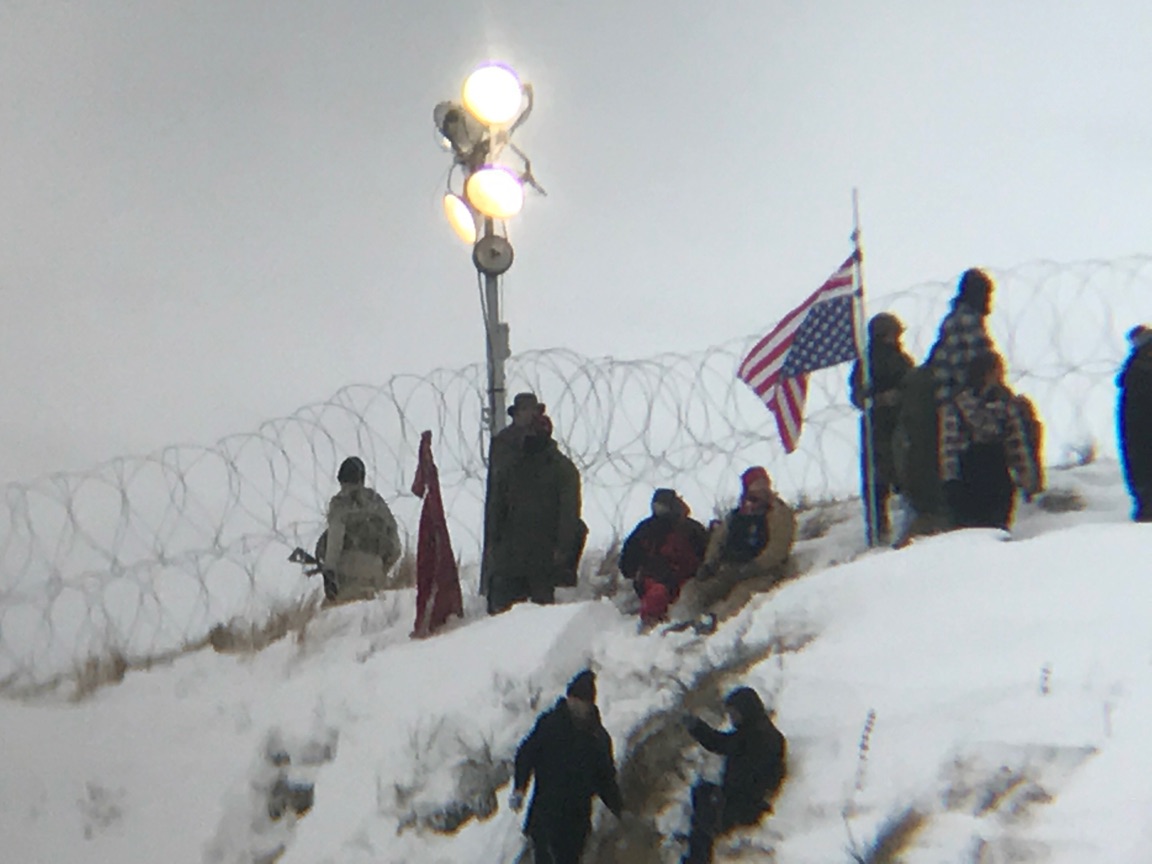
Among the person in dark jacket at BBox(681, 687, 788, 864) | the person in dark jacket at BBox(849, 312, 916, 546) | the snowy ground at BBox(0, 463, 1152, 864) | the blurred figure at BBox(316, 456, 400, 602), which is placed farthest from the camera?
the blurred figure at BBox(316, 456, 400, 602)

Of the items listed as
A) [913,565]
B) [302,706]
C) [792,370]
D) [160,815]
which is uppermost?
[792,370]

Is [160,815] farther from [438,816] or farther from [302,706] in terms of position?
[438,816]

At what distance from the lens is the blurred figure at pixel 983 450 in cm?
526

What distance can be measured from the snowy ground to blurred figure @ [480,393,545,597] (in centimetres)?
41

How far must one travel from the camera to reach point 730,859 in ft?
11.9

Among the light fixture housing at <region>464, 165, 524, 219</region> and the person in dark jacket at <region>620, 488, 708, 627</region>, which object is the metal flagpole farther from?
the light fixture housing at <region>464, 165, 524, 219</region>

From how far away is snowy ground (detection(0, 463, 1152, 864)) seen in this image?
3.30m

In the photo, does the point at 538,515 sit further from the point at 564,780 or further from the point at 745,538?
the point at 564,780

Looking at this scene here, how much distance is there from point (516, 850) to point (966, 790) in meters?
1.43

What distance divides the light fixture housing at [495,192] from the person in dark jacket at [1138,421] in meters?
2.35

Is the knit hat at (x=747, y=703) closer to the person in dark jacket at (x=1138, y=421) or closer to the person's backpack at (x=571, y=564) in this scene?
the person's backpack at (x=571, y=564)

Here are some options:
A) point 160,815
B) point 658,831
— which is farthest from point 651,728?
point 160,815

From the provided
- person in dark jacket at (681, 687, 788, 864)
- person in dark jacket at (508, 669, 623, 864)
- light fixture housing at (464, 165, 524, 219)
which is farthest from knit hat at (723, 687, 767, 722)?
light fixture housing at (464, 165, 524, 219)

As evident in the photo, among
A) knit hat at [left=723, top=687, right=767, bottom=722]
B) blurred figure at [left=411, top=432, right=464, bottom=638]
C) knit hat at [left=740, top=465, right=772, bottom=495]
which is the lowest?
knit hat at [left=723, top=687, right=767, bottom=722]
